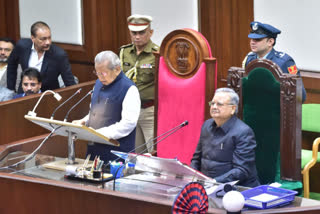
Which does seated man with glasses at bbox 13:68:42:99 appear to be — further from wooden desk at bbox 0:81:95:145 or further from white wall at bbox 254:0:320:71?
white wall at bbox 254:0:320:71

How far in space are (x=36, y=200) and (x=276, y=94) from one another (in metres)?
1.36

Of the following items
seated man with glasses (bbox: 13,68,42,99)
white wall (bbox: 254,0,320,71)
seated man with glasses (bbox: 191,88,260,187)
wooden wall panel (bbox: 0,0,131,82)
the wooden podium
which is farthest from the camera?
wooden wall panel (bbox: 0,0,131,82)

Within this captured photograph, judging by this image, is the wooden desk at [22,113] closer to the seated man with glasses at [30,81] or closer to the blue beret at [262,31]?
the seated man with glasses at [30,81]

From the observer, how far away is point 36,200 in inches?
145

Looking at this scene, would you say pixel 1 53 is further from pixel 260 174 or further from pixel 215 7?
pixel 260 174

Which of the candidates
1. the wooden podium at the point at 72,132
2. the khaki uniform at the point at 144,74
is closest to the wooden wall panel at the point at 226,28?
the khaki uniform at the point at 144,74

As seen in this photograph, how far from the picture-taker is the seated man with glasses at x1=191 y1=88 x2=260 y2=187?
366 cm

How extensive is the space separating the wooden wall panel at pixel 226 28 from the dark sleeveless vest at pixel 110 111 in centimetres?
142

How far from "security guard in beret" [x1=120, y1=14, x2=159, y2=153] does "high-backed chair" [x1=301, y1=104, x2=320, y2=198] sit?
3.62ft

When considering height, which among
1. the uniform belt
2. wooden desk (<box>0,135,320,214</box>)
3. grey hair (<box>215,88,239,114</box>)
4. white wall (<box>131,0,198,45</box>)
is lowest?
wooden desk (<box>0,135,320,214</box>)

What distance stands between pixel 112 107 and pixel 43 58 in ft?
5.02

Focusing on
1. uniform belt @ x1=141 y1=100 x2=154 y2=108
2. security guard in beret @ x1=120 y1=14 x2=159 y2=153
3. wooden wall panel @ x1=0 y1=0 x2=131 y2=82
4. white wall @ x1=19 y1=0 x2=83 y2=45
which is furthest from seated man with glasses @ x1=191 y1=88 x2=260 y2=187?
white wall @ x1=19 y1=0 x2=83 y2=45

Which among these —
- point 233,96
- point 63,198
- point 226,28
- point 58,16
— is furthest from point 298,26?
point 58,16

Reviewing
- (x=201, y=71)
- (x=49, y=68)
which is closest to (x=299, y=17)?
(x=201, y=71)
